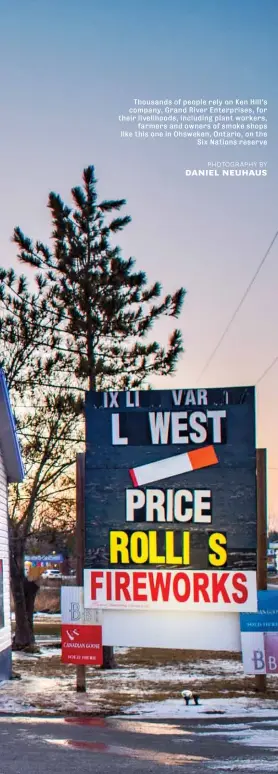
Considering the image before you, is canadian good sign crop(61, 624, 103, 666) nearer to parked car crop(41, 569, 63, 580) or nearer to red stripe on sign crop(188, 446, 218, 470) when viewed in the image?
red stripe on sign crop(188, 446, 218, 470)

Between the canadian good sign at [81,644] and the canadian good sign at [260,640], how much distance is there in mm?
2740

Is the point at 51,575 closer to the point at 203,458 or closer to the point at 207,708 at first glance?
the point at 203,458

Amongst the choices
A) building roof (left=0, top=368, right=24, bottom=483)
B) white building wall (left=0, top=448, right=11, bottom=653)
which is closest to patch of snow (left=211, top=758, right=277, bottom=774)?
white building wall (left=0, top=448, right=11, bottom=653)

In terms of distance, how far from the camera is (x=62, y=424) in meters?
27.2

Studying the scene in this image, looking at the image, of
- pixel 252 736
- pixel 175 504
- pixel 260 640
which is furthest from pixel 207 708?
pixel 175 504

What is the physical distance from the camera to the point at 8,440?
1944 centimetres

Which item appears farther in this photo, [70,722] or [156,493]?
[156,493]

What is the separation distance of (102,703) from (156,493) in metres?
3.92

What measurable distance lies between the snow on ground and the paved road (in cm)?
57

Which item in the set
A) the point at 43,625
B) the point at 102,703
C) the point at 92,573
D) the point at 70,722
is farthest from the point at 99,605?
the point at 43,625

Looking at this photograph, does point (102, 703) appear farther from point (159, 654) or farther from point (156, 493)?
A: point (159, 654)

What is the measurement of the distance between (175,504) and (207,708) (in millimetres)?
3738

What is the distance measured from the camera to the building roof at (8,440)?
18.4m

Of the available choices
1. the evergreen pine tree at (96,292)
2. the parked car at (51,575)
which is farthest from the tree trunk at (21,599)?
the parked car at (51,575)
